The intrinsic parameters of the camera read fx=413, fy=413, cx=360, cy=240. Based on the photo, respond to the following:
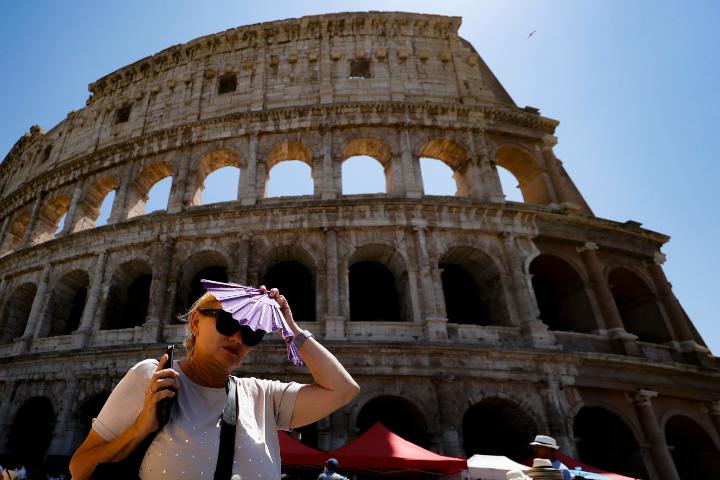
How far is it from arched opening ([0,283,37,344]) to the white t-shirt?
1754 centimetres

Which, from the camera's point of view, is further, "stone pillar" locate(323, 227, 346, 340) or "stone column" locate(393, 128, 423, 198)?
"stone column" locate(393, 128, 423, 198)

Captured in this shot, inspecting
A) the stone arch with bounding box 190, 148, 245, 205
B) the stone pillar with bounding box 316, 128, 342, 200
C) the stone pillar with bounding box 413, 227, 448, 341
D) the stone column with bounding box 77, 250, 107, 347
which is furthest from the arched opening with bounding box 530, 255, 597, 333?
the stone column with bounding box 77, 250, 107, 347

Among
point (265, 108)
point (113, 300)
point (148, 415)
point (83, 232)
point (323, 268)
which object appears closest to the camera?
point (148, 415)

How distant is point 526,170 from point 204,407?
16578 millimetres

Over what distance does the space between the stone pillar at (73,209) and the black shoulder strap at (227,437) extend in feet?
56.3

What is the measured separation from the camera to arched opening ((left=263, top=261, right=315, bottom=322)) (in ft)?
45.4

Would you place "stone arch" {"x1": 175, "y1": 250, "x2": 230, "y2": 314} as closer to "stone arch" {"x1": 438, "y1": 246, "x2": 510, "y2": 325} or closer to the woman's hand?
"stone arch" {"x1": 438, "y1": 246, "x2": 510, "y2": 325}

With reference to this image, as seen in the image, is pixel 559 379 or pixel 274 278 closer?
pixel 559 379

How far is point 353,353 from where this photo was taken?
35.3 ft

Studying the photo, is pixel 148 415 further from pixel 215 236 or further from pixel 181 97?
pixel 181 97

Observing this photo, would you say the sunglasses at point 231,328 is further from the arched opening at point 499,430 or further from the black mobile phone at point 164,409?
the arched opening at point 499,430

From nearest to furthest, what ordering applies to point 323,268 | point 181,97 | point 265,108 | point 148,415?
point 148,415
point 323,268
point 265,108
point 181,97

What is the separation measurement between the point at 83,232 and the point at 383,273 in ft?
34.5

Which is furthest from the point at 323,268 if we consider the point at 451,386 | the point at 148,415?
the point at 148,415
